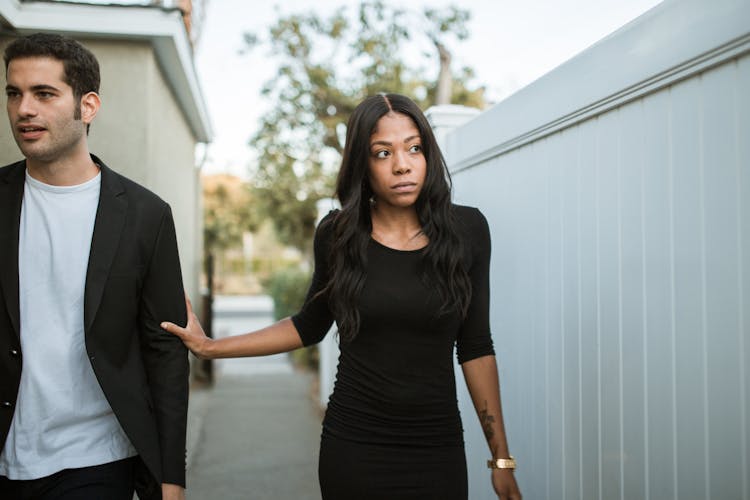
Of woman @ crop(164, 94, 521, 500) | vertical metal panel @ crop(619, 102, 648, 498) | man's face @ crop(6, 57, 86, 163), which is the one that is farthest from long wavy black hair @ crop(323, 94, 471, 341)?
man's face @ crop(6, 57, 86, 163)

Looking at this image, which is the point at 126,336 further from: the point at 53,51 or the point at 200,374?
the point at 200,374

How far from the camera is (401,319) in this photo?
219cm

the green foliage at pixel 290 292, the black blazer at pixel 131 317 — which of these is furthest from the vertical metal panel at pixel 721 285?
the green foliage at pixel 290 292

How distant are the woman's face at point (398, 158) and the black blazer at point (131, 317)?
2.38 ft

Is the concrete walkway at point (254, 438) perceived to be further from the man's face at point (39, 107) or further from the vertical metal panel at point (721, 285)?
the vertical metal panel at point (721, 285)

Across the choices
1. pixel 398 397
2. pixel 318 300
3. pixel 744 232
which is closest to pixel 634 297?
pixel 744 232

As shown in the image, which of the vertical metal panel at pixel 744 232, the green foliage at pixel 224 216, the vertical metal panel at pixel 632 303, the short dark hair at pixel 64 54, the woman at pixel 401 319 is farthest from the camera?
the green foliage at pixel 224 216

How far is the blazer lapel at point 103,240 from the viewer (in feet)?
6.76

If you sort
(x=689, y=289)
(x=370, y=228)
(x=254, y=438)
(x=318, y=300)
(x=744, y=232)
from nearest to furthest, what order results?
(x=744, y=232) < (x=689, y=289) < (x=370, y=228) < (x=318, y=300) < (x=254, y=438)

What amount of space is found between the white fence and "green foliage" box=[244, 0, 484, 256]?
494 inches

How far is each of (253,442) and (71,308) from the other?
15.6ft

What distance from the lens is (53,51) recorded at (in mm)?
2084

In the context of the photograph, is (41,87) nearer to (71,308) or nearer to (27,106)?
(27,106)

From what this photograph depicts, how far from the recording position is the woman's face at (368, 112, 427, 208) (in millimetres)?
2289
